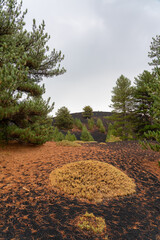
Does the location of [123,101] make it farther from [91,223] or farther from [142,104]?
[91,223]

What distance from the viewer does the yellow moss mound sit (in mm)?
3189

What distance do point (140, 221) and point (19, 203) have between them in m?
2.29

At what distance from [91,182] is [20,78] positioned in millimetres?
4087

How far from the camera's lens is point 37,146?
282 inches

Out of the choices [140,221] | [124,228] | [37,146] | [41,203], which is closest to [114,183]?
[140,221]

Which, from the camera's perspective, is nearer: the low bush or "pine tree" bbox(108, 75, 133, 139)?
the low bush

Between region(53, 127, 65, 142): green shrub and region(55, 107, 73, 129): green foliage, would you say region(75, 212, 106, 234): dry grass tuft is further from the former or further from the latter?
region(55, 107, 73, 129): green foliage

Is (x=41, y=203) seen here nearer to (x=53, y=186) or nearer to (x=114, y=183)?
(x=53, y=186)

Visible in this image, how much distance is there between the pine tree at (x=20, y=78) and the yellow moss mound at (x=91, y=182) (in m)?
3.03

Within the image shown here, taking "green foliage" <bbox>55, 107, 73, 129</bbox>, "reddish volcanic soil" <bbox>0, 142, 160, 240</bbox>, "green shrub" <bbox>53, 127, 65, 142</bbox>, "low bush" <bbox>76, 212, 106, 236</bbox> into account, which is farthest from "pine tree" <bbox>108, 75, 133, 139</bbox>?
"low bush" <bbox>76, 212, 106, 236</bbox>

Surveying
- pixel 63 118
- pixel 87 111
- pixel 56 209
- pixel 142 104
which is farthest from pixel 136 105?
pixel 87 111

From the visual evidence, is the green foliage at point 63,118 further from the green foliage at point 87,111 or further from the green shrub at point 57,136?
the green foliage at point 87,111

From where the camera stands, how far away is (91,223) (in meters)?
2.23

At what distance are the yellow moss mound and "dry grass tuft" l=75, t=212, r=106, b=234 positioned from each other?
0.63 m
